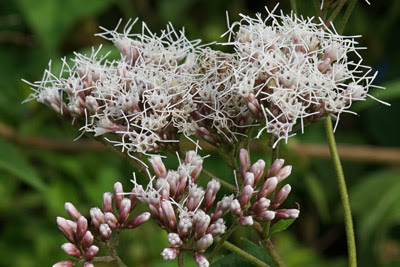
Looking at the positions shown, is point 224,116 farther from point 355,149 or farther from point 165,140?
point 355,149

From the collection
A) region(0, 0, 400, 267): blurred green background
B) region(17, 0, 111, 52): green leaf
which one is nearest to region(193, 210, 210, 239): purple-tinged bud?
region(0, 0, 400, 267): blurred green background

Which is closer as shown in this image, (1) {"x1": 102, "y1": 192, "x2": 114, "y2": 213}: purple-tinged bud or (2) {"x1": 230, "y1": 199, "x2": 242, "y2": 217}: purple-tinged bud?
(2) {"x1": 230, "y1": 199, "x2": 242, "y2": 217}: purple-tinged bud

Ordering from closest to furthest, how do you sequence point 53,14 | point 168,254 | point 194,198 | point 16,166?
point 168,254, point 194,198, point 16,166, point 53,14

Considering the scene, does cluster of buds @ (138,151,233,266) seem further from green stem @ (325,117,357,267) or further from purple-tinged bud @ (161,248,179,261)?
green stem @ (325,117,357,267)

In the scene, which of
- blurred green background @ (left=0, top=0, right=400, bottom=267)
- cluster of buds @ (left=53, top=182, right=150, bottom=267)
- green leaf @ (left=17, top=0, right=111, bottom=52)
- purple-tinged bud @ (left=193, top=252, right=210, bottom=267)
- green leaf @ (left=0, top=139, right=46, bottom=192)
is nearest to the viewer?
purple-tinged bud @ (left=193, top=252, right=210, bottom=267)

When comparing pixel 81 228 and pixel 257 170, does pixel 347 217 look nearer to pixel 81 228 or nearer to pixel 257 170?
pixel 257 170

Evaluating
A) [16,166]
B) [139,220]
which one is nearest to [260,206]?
[139,220]

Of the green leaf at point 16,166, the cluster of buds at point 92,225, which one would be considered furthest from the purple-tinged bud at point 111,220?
the green leaf at point 16,166

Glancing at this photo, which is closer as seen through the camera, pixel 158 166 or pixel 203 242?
pixel 203 242
